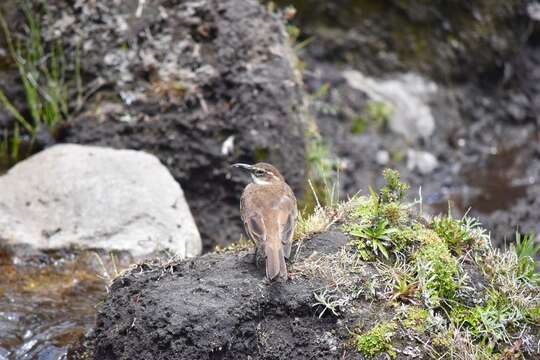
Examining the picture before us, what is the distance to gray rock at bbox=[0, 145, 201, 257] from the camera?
855 centimetres

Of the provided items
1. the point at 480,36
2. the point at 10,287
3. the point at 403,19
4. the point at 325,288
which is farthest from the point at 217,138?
the point at 480,36

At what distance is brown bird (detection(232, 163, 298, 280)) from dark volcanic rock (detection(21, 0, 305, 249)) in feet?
8.02

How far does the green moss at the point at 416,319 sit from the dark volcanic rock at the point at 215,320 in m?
0.45

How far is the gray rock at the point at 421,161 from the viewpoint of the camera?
13.5m

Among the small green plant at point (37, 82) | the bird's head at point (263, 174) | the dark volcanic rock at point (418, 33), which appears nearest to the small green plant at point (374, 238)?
the bird's head at point (263, 174)

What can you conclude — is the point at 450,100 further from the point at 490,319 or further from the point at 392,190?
the point at 490,319

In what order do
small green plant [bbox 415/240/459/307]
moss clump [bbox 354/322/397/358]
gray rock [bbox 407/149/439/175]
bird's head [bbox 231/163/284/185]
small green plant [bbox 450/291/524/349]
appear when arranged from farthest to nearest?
gray rock [bbox 407/149/439/175] → bird's head [bbox 231/163/284/185] → small green plant [bbox 415/240/459/307] → small green plant [bbox 450/291/524/349] → moss clump [bbox 354/322/397/358]

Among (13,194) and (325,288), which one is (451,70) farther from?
(325,288)

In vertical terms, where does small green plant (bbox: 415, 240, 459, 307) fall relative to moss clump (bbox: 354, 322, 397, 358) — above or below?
above

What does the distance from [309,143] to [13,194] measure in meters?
3.83

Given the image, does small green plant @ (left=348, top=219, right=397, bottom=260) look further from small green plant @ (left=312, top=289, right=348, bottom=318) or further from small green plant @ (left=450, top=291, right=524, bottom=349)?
small green plant @ (left=450, top=291, right=524, bottom=349)

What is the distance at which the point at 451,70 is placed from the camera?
14711 mm

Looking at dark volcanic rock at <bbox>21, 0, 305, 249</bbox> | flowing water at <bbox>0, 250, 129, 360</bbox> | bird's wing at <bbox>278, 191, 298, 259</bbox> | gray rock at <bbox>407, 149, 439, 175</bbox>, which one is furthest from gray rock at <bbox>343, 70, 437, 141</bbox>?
bird's wing at <bbox>278, 191, 298, 259</bbox>

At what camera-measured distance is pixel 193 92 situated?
1009 centimetres
